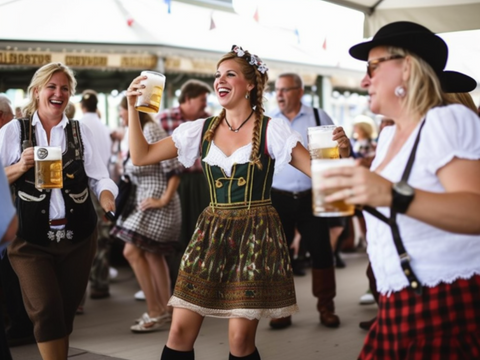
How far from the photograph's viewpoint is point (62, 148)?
4074 mm

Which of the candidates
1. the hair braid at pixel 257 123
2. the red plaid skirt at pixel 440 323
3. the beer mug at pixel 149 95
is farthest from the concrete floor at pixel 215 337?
the red plaid skirt at pixel 440 323

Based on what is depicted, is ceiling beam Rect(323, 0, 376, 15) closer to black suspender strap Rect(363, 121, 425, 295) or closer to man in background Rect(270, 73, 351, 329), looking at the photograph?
man in background Rect(270, 73, 351, 329)

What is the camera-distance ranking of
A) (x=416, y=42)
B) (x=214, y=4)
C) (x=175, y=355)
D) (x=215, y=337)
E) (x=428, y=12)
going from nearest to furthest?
(x=416, y=42), (x=175, y=355), (x=428, y=12), (x=215, y=337), (x=214, y=4)

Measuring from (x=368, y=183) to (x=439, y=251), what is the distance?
42 cm

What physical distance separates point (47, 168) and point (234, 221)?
978 mm

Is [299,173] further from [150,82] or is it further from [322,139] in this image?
[322,139]

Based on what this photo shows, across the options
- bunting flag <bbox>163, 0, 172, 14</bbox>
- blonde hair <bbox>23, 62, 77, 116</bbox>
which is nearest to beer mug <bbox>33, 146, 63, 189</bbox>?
blonde hair <bbox>23, 62, 77, 116</bbox>

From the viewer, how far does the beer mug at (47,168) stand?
3.56 meters

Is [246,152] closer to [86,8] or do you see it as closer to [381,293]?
[381,293]

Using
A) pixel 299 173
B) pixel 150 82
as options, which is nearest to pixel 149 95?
pixel 150 82

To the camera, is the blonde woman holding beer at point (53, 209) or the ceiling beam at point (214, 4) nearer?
the blonde woman holding beer at point (53, 209)

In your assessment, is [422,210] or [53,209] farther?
[53,209]

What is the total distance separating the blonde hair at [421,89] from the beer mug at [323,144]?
880 mm

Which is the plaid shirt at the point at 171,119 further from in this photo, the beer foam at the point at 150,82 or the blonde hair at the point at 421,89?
the blonde hair at the point at 421,89
